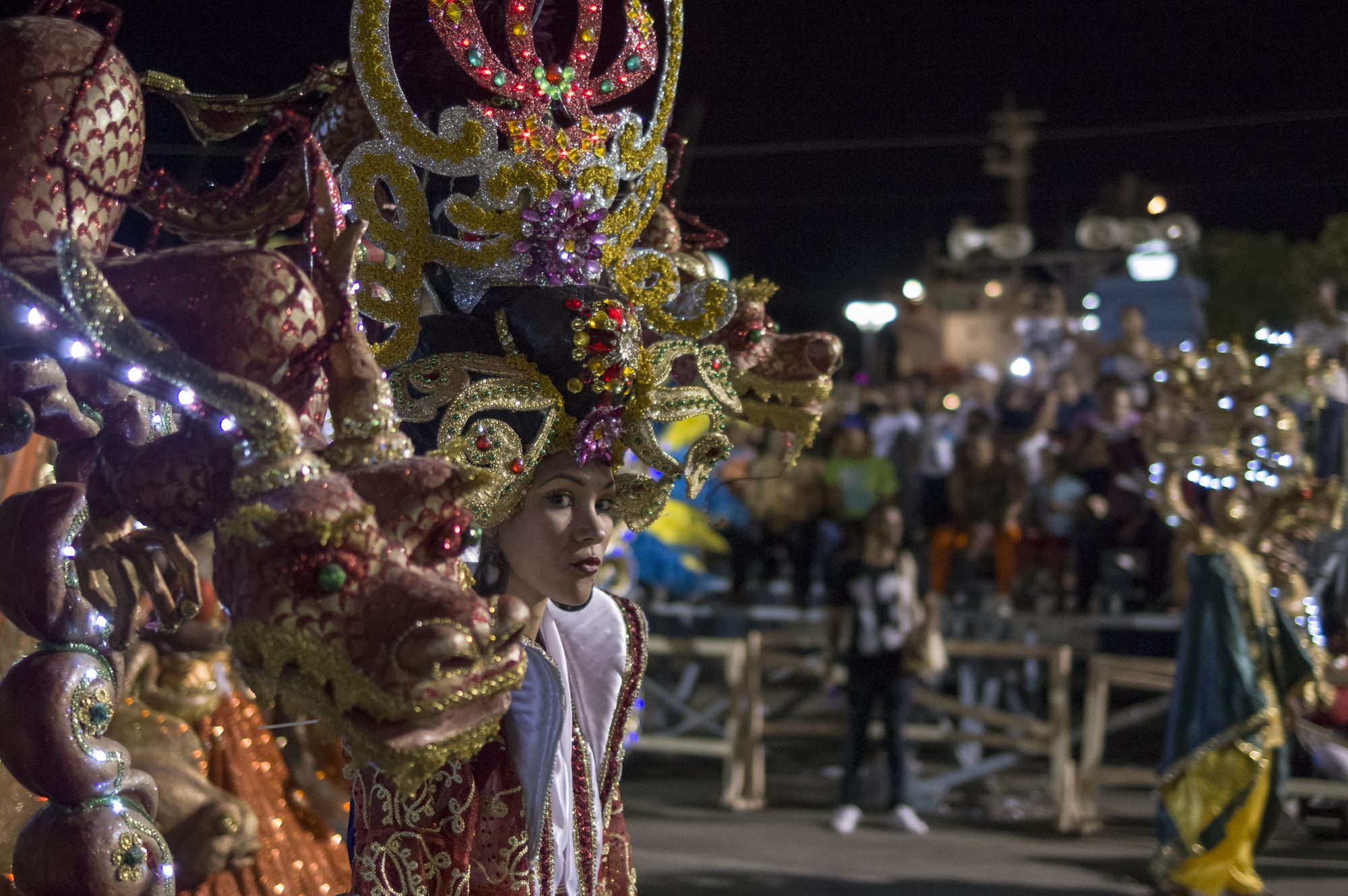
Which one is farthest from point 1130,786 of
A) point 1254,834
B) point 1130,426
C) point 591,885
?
point 591,885

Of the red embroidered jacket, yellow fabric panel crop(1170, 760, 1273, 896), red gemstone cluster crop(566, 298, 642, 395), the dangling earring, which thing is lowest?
yellow fabric panel crop(1170, 760, 1273, 896)

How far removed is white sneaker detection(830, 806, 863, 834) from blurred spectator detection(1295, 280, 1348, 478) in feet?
9.19

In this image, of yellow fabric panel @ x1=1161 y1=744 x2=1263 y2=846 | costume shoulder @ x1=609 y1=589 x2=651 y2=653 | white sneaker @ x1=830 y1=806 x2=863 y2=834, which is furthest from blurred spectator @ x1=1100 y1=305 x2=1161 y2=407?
costume shoulder @ x1=609 y1=589 x2=651 y2=653

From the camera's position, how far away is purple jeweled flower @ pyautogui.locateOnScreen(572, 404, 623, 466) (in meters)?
1.83

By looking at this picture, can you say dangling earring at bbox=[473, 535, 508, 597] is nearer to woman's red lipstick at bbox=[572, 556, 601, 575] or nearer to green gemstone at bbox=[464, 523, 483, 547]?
woman's red lipstick at bbox=[572, 556, 601, 575]

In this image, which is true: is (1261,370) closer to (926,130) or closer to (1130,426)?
(1130,426)

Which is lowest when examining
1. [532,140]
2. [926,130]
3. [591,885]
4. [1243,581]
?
[591,885]

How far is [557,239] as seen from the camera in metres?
1.85

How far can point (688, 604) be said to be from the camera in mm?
8445

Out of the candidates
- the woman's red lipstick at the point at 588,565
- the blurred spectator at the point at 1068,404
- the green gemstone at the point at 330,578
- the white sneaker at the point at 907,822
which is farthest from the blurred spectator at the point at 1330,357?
the green gemstone at the point at 330,578

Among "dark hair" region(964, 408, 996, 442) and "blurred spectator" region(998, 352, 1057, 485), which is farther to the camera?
"dark hair" region(964, 408, 996, 442)

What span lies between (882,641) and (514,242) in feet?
16.2

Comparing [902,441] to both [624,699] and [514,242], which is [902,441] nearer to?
[624,699]

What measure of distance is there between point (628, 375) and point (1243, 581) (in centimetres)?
347
